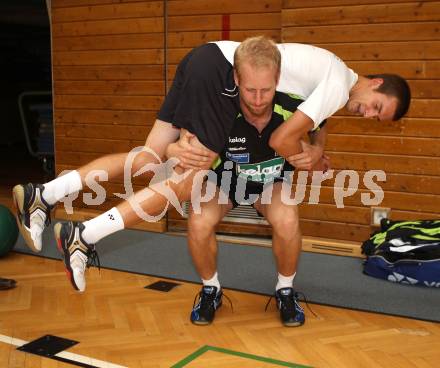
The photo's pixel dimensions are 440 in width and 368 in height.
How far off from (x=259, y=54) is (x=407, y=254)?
1.89 metres

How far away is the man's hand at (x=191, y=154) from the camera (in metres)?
2.65

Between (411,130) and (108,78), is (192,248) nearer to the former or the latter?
(411,130)

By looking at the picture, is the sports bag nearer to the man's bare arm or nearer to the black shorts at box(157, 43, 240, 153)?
the man's bare arm

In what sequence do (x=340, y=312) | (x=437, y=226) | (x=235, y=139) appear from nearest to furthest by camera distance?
(x=235, y=139) < (x=340, y=312) < (x=437, y=226)

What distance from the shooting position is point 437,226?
151 inches

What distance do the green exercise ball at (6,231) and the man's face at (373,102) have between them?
8.27ft

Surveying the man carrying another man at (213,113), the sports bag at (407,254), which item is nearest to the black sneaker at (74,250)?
the man carrying another man at (213,113)

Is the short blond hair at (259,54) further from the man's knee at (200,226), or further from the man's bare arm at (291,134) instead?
the man's knee at (200,226)

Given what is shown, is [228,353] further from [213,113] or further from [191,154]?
[213,113]

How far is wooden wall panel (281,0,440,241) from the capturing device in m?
4.12

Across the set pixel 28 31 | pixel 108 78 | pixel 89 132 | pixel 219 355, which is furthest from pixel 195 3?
pixel 28 31

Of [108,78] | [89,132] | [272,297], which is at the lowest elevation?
[272,297]

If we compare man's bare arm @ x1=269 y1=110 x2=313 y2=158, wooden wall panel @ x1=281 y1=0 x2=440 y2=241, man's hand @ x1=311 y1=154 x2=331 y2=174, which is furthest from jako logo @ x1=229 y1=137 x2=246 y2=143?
wooden wall panel @ x1=281 y1=0 x2=440 y2=241

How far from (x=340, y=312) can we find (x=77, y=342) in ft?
4.59
